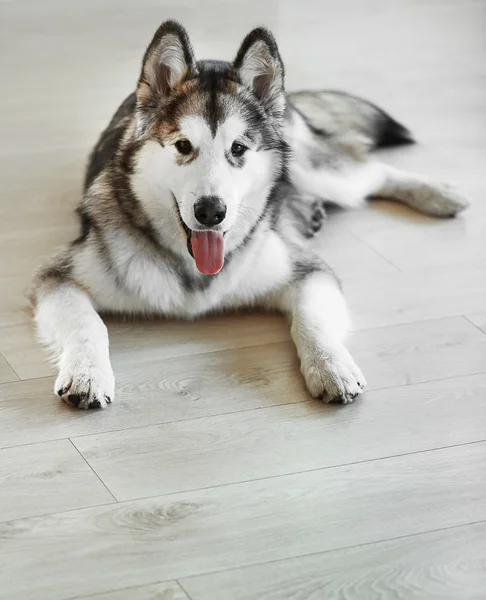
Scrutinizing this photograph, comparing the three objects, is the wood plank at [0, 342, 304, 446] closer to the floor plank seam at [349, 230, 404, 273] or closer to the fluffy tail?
the floor plank seam at [349, 230, 404, 273]

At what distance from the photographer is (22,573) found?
1.97 meters

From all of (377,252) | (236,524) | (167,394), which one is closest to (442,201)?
(377,252)

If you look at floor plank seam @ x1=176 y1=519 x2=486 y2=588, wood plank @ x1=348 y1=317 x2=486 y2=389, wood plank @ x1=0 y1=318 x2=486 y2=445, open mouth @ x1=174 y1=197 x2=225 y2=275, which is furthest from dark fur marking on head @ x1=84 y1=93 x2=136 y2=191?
floor plank seam @ x1=176 y1=519 x2=486 y2=588

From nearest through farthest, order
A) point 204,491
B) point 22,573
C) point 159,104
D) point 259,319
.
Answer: point 22,573, point 204,491, point 159,104, point 259,319

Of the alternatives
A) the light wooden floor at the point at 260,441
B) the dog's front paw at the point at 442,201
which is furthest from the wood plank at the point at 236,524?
the dog's front paw at the point at 442,201

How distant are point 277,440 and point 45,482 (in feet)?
1.73

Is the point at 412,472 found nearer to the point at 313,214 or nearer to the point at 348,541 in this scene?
the point at 348,541

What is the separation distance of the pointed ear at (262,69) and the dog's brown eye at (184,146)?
239 millimetres

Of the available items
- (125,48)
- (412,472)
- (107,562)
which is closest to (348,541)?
A: (412,472)

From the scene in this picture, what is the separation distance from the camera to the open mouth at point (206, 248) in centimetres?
282

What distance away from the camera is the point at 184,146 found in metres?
2.72

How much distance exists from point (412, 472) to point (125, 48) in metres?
3.89

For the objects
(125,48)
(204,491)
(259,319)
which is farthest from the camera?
(125,48)

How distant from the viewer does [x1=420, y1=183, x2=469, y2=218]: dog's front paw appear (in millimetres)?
3740
